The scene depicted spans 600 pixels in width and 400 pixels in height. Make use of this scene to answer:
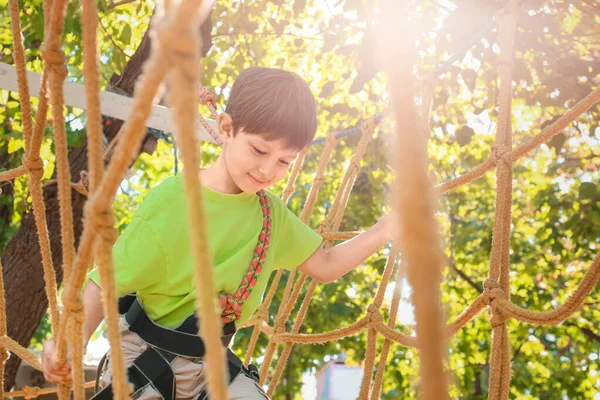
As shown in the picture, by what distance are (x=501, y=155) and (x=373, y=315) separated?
0.54 m

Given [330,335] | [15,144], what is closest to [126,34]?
[15,144]

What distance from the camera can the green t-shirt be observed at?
1.34 m

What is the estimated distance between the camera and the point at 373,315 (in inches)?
76.1

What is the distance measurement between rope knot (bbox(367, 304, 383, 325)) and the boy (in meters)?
0.41

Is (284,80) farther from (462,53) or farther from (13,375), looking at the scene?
(13,375)

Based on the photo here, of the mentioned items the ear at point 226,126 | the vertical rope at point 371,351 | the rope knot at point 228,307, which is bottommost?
the rope knot at point 228,307

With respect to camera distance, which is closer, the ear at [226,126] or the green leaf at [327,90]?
the ear at [226,126]

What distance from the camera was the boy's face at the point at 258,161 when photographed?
1.39 meters

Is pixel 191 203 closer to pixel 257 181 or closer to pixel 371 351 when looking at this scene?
pixel 257 181

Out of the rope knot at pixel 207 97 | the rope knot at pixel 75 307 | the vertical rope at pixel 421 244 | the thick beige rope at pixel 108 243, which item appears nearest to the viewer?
the vertical rope at pixel 421 244

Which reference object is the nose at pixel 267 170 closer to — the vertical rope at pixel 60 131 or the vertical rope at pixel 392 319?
the vertical rope at pixel 60 131

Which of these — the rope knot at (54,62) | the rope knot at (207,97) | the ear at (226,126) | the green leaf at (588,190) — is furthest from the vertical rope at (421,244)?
the green leaf at (588,190)

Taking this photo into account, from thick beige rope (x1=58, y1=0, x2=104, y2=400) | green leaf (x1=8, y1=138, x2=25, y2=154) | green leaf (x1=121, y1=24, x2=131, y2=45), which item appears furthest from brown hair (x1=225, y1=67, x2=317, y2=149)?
green leaf (x1=8, y1=138, x2=25, y2=154)

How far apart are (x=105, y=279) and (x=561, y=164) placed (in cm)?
421
